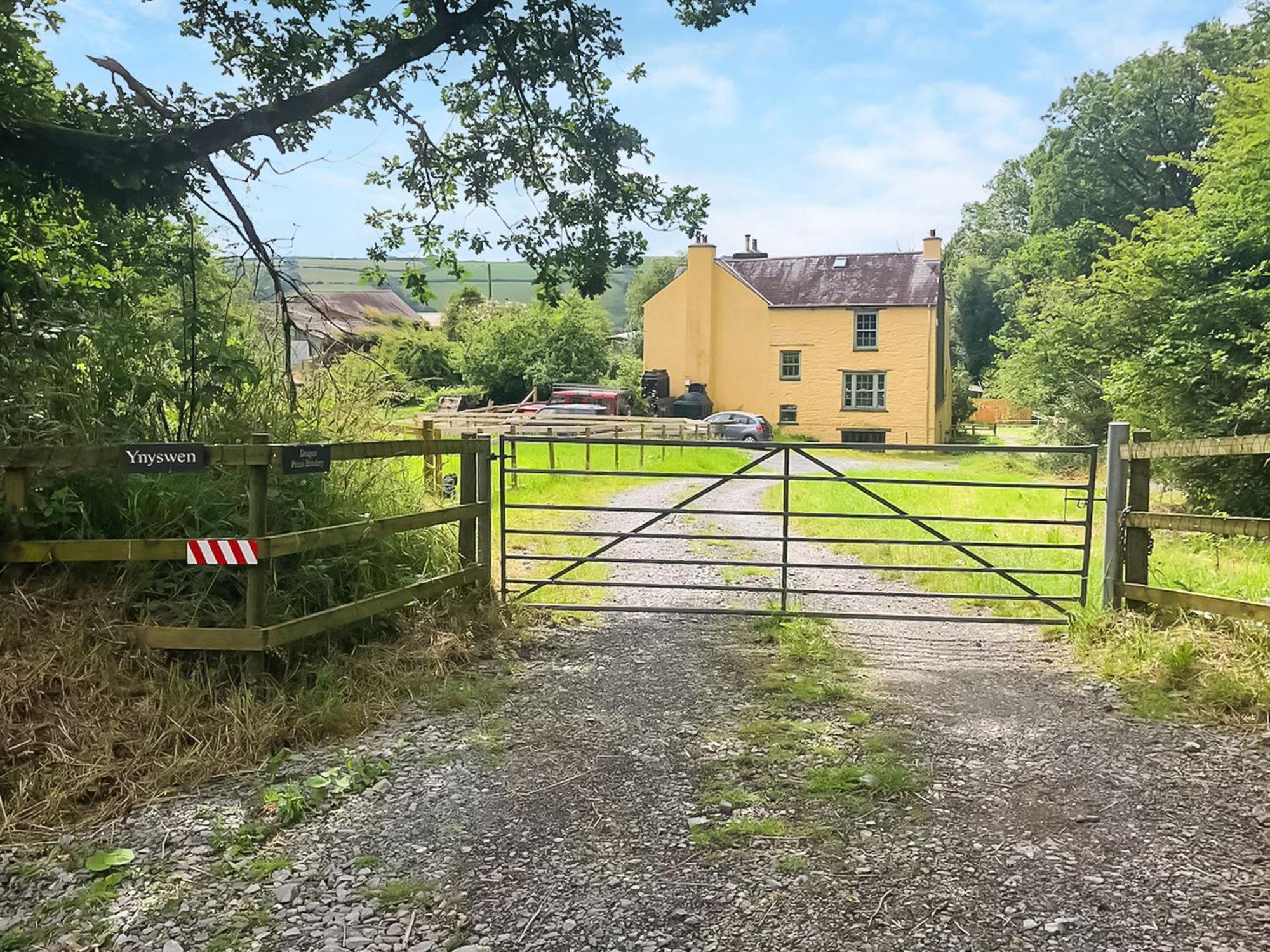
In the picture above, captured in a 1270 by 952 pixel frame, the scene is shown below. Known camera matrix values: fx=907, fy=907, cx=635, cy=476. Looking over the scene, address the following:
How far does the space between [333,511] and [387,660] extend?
3.33ft

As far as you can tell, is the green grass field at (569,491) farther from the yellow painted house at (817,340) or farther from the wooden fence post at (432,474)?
the yellow painted house at (817,340)

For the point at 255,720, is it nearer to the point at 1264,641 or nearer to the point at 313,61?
the point at 313,61

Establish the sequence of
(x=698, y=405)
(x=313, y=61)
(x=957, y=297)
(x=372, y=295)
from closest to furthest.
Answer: (x=313, y=61)
(x=698, y=405)
(x=957, y=297)
(x=372, y=295)

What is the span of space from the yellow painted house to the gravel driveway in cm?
3296

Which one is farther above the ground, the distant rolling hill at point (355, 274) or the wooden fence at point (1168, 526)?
the distant rolling hill at point (355, 274)

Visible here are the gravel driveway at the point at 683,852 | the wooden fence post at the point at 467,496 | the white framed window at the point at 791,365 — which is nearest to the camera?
the gravel driveway at the point at 683,852

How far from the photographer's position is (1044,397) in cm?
2658

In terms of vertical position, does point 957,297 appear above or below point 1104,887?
above

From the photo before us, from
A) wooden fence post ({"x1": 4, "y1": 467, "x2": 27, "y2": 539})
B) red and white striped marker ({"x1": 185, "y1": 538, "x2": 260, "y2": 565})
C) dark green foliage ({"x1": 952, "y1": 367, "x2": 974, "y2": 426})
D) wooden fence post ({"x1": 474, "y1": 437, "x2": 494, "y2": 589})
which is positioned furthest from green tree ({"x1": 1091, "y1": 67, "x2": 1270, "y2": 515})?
dark green foliage ({"x1": 952, "y1": 367, "x2": 974, "y2": 426})

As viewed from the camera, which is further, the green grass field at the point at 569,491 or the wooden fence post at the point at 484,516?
the green grass field at the point at 569,491

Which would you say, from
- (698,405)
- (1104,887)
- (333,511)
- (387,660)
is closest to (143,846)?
(387,660)

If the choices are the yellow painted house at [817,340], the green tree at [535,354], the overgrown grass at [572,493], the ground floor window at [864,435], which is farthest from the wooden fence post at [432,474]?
the green tree at [535,354]

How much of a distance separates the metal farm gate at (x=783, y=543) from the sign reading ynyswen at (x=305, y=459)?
4.86ft

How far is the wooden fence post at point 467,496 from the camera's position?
703 centimetres
